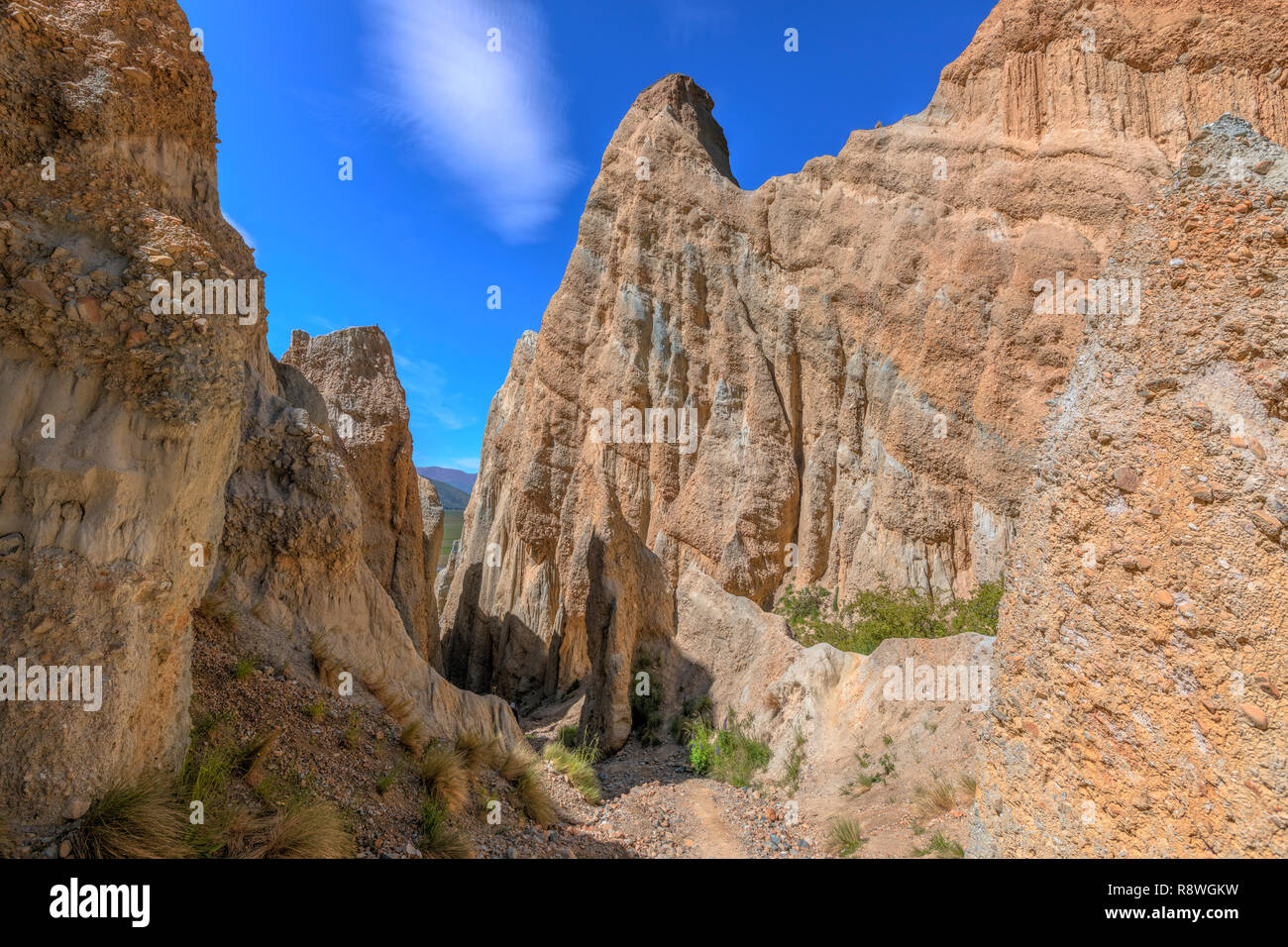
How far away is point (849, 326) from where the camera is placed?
79.5 feet

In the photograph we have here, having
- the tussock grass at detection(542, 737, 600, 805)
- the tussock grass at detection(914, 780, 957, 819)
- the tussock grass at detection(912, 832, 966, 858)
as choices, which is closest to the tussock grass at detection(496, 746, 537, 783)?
the tussock grass at detection(542, 737, 600, 805)

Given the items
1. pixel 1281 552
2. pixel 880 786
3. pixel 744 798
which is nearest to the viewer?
pixel 1281 552

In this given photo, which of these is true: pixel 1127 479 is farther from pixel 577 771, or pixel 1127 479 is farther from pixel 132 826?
pixel 577 771

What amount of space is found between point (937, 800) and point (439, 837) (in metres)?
6.01

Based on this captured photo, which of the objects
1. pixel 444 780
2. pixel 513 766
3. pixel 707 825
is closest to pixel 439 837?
pixel 444 780

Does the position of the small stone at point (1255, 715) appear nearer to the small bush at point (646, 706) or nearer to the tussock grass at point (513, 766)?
the tussock grass at point (513, 766)

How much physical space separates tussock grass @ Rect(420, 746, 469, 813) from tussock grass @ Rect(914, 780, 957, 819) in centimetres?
559

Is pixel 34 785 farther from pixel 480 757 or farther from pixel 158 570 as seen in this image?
pixel 480 757

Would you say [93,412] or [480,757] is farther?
[480,757]

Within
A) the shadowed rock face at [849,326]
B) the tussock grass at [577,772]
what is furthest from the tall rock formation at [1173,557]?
the shadowed rock face at [849,326]

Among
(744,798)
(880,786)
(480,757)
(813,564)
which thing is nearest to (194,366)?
(480,757)

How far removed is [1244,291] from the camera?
3.24 m

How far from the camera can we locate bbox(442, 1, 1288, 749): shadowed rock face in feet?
67.7

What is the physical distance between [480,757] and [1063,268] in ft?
70.0
